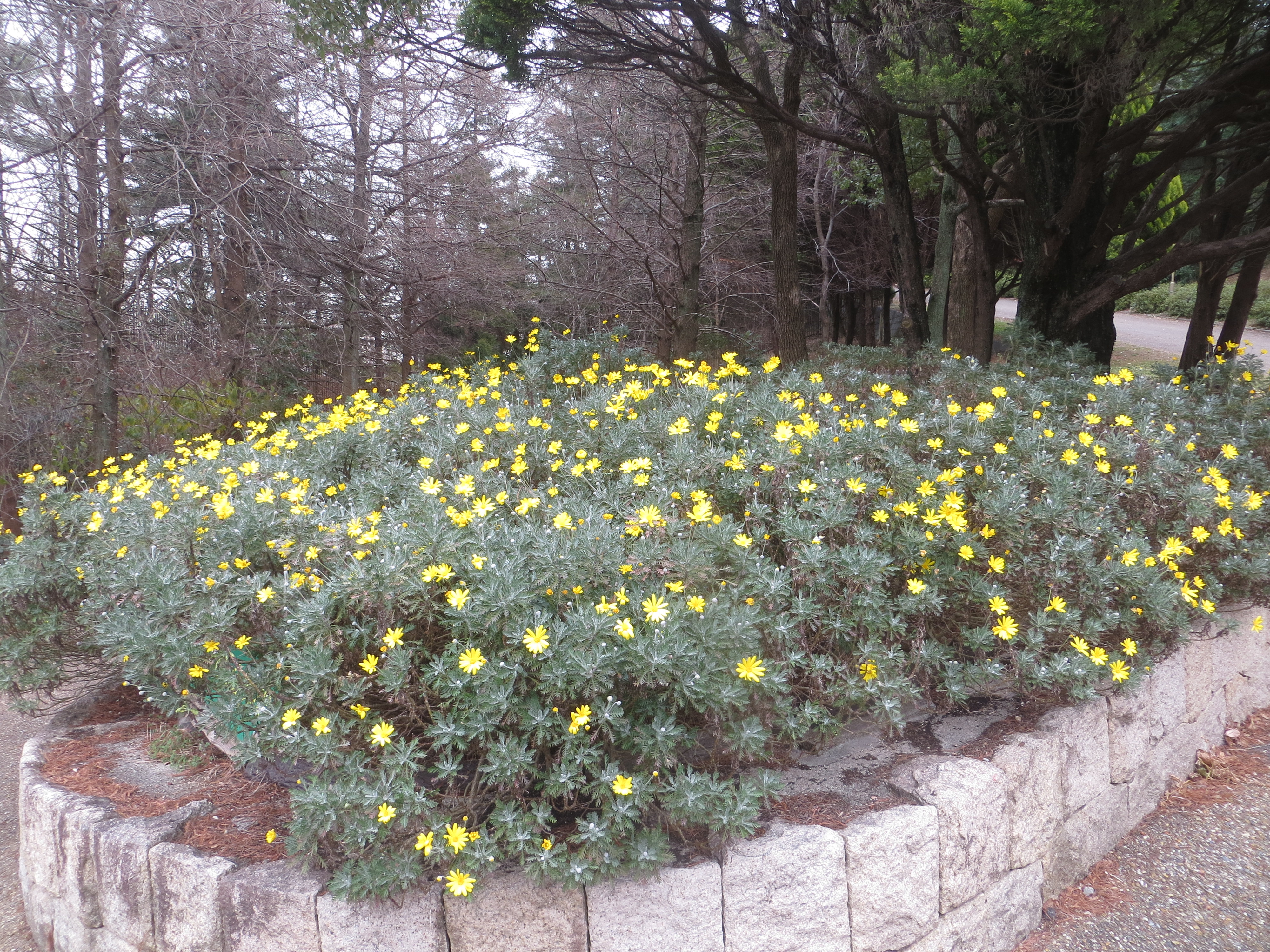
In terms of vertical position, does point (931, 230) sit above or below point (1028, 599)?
above

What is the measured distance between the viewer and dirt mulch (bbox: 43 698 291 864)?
233cm

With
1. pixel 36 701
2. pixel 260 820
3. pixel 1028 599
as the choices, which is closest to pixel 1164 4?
pixel 1028 599

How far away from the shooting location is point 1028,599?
272 cm

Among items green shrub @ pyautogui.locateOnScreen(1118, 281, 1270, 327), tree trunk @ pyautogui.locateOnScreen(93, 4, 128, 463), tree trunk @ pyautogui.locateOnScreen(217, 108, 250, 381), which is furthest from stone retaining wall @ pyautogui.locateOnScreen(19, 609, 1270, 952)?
green shrub @ pyautogui.locateOnScreen(1118, 281, 1270, 327)

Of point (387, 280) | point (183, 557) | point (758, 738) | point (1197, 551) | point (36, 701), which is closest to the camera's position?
point (758, 738)

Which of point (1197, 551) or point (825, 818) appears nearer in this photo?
point (825, 818)

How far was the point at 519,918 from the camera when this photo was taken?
77.7 inches

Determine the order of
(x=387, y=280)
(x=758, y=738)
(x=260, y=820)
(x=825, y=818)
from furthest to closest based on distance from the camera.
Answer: (x=387, y=280)
(x=260, y=820)
(x=825, y=818)
(x=758, y=738)

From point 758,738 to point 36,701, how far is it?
3.48 meters

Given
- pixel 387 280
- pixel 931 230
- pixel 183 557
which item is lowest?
pixel 183 557

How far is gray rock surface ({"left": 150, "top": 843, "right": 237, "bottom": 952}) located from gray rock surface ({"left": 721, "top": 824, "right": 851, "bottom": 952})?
104 cm

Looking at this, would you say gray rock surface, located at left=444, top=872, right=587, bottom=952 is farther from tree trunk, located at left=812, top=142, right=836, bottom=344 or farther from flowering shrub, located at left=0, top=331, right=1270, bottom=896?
tree trunk, located at left=812, top=142, right=836, bottom=344

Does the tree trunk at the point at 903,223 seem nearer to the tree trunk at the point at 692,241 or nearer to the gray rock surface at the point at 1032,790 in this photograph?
the tree trunk at the point at 692,241

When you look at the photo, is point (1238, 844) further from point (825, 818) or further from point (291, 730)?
point (291, 730)
